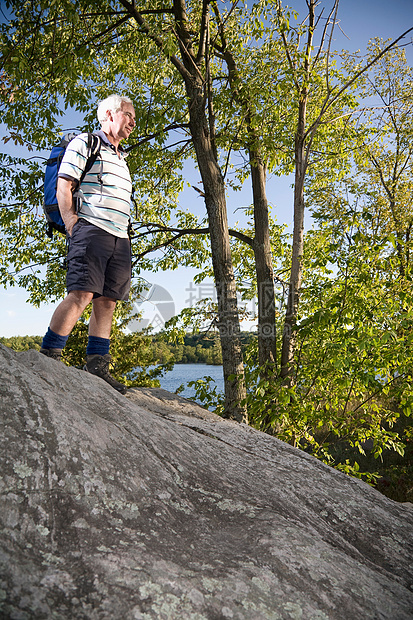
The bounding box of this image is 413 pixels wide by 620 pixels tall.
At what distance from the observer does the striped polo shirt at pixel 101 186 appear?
3.16 metres

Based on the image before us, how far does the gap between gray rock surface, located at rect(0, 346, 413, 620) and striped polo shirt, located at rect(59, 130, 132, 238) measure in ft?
3.75

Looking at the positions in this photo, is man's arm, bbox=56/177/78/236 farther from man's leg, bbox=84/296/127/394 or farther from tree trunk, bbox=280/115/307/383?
tree trunk, bbox=280/115/307/383

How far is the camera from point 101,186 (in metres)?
3.25

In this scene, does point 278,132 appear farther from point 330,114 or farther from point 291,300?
point 291,300

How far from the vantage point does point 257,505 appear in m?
2.09

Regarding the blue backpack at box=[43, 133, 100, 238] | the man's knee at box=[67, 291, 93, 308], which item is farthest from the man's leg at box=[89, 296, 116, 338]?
the blue backpack at box=[43, 133, 100, 238]

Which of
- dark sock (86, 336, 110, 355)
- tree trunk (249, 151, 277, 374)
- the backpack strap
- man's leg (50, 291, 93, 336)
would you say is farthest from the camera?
tree trunk (249, 151, 277, 374)

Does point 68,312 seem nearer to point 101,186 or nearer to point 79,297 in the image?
point 79,297

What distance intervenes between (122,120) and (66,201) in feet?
2.83

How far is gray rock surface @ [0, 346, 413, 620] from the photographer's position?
4.40ft

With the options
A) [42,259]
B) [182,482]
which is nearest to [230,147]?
[42,259]

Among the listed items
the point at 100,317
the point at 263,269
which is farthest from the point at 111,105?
the point at 263,269

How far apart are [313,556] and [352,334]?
2.99 m

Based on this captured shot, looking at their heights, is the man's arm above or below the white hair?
below
